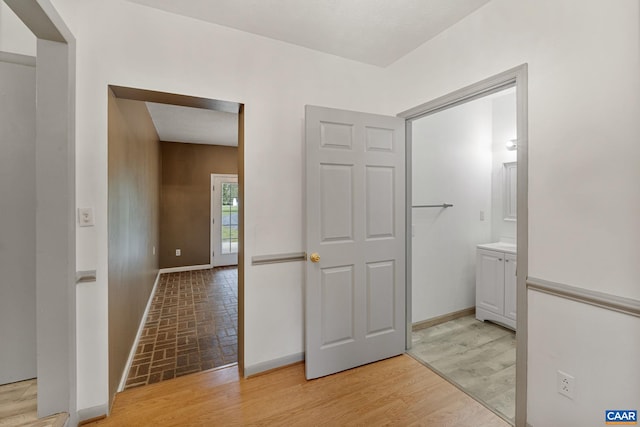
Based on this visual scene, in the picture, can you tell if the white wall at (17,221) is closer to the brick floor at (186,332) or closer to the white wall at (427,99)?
the white wall at (427,99)

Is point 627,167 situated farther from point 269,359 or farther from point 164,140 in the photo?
point 164,140

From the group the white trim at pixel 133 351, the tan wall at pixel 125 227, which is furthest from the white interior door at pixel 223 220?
the tan wall at pixel 125 227

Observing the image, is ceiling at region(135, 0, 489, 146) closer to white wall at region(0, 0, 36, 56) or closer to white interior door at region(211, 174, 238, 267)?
white wall at region(0, 0, 36, 56)

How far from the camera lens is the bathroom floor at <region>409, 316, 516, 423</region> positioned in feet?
6.72

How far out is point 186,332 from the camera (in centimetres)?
311

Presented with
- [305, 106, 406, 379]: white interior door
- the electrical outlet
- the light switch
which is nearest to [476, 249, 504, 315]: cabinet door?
[305, 106, 406, 379]: white interior door

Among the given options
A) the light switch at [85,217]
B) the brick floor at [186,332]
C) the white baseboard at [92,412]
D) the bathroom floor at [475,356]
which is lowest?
the brick floor at [186,332]

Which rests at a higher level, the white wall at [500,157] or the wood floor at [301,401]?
the white wall at [500,157]

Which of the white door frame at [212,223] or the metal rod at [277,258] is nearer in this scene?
the metal rod at [277,258]

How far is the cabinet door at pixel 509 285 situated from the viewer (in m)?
2.94

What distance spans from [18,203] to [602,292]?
11.2 ft

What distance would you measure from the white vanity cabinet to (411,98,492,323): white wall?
19 centimetres

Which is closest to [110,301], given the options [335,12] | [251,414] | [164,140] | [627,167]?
[251,414]

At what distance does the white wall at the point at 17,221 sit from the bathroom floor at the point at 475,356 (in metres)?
2.95
